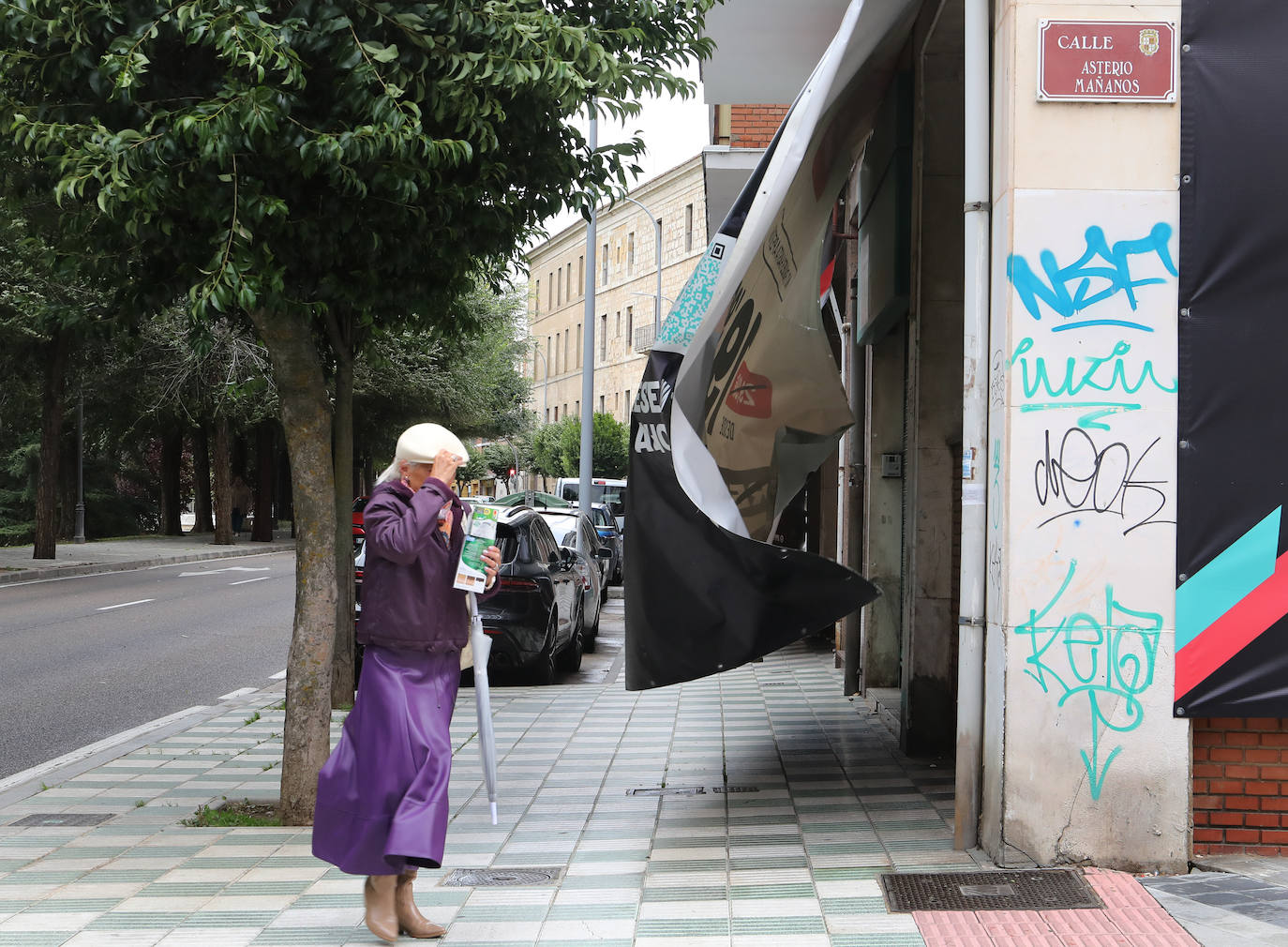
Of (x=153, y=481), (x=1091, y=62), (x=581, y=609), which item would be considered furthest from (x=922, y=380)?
(x=153, y=481)

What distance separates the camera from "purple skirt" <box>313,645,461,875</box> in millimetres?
4711

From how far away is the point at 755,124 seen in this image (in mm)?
18859

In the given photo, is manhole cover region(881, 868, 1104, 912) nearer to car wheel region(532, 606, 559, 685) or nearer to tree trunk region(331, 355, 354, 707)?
tree trunk region(331, 355, 354, 707)

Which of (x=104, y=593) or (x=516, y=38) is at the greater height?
(x=516, y=38)

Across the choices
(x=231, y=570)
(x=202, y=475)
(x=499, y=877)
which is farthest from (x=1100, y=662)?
(x=202, y=475)

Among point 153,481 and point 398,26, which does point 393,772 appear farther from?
point 153,481

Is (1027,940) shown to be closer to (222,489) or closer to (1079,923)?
(1079,923)

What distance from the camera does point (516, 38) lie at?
6230mm

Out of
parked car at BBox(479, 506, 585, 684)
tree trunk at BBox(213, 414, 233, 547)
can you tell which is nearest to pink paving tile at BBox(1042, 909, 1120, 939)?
parked car at BBox(479, 506, 585, 684)

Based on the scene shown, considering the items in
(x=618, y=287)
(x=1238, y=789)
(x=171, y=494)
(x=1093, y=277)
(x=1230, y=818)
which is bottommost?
(x=1230, y=818)

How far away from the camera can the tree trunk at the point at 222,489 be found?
125 ft

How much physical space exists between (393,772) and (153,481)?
174 feet

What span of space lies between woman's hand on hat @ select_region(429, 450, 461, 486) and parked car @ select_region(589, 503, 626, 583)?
68.2 feet

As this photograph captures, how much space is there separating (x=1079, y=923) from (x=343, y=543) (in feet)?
21.6
